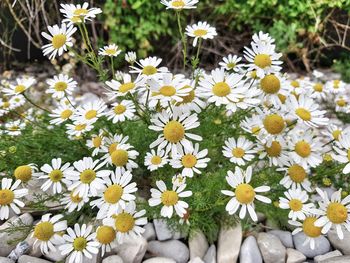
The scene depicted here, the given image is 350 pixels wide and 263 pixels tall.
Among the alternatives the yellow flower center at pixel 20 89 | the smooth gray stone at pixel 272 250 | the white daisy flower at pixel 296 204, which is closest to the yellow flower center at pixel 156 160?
the white daisy flower at pixel 296 204

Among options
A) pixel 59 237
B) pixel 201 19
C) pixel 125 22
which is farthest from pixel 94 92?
pixel 59 237

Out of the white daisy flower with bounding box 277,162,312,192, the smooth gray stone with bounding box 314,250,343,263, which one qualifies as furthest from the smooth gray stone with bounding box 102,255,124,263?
the smooth gray stone with bounding box 314,250,343,263

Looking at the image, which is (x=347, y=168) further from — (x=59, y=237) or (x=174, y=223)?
(x=59, y=237)

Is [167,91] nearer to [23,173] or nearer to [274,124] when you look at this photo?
[274,124]

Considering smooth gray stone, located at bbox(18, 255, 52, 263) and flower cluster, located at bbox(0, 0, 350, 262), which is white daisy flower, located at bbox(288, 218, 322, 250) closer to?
flower cluster, located at bbox(0, 0, 350, 262)

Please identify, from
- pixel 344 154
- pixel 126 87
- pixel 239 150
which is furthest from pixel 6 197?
pixel 344 154
